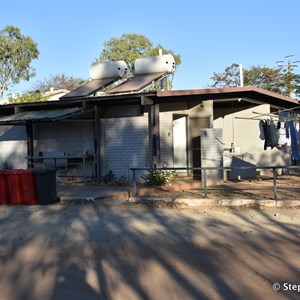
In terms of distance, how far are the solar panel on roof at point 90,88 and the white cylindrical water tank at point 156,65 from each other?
1.22 m

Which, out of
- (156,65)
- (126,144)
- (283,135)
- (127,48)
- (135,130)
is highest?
(127,48)

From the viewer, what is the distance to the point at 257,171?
59.6ft

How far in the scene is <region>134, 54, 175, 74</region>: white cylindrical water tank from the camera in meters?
17.2

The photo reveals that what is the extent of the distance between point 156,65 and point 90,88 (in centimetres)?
273

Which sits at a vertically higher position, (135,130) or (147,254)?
(135,130)

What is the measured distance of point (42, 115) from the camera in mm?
15344

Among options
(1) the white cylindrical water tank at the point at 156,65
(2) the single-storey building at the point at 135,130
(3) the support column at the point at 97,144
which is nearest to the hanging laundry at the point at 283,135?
(2) the single-storey building at the point at 135,130

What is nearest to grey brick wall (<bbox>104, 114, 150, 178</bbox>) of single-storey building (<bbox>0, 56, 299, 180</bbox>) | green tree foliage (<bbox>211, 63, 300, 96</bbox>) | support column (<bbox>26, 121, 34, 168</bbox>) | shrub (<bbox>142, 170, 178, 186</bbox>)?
single-storey building (<bbox>0, 56, 299, 180</bbox>)

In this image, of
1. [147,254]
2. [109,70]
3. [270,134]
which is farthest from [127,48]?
[147,254]

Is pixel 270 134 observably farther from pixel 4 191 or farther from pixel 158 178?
pixel 4 191

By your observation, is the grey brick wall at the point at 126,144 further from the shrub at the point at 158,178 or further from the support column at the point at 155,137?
the shrub at the point at 158,178

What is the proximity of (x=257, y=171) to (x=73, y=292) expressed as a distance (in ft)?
46.7

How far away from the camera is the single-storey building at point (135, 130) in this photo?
14930 millimetres

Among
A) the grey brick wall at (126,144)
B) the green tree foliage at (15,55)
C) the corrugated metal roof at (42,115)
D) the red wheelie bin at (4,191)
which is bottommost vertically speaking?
the red wheelie bin at (4,191)
